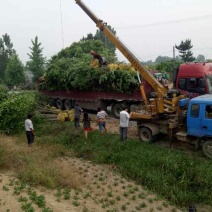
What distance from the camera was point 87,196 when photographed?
8.16 metres

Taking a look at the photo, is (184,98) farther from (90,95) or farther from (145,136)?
(90,95)

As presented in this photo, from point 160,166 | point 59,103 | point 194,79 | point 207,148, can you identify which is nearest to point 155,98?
point 194,79

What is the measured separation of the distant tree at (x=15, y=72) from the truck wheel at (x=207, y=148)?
28.8 meters

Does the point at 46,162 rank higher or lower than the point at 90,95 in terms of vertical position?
lower

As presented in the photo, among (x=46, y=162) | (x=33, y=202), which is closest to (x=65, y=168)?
(x=46, y=162)

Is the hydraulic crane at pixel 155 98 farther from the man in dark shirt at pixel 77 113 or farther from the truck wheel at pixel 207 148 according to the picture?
the man in dark shirt at pixel 77 113

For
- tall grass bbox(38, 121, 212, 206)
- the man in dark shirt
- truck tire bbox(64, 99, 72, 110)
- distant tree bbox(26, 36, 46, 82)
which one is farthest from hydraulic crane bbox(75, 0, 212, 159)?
distant tree bbox(26, 36, 46, 82)

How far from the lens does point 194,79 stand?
13.0 metres

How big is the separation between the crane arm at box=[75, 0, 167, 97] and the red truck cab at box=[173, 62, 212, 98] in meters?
1.17

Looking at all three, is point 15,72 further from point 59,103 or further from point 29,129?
point 29,129

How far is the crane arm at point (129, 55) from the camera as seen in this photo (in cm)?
1282

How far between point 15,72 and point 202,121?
28.9 meters

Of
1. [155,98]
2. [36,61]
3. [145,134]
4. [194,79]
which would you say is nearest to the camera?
[145,134]

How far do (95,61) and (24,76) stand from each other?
20.5 meters
